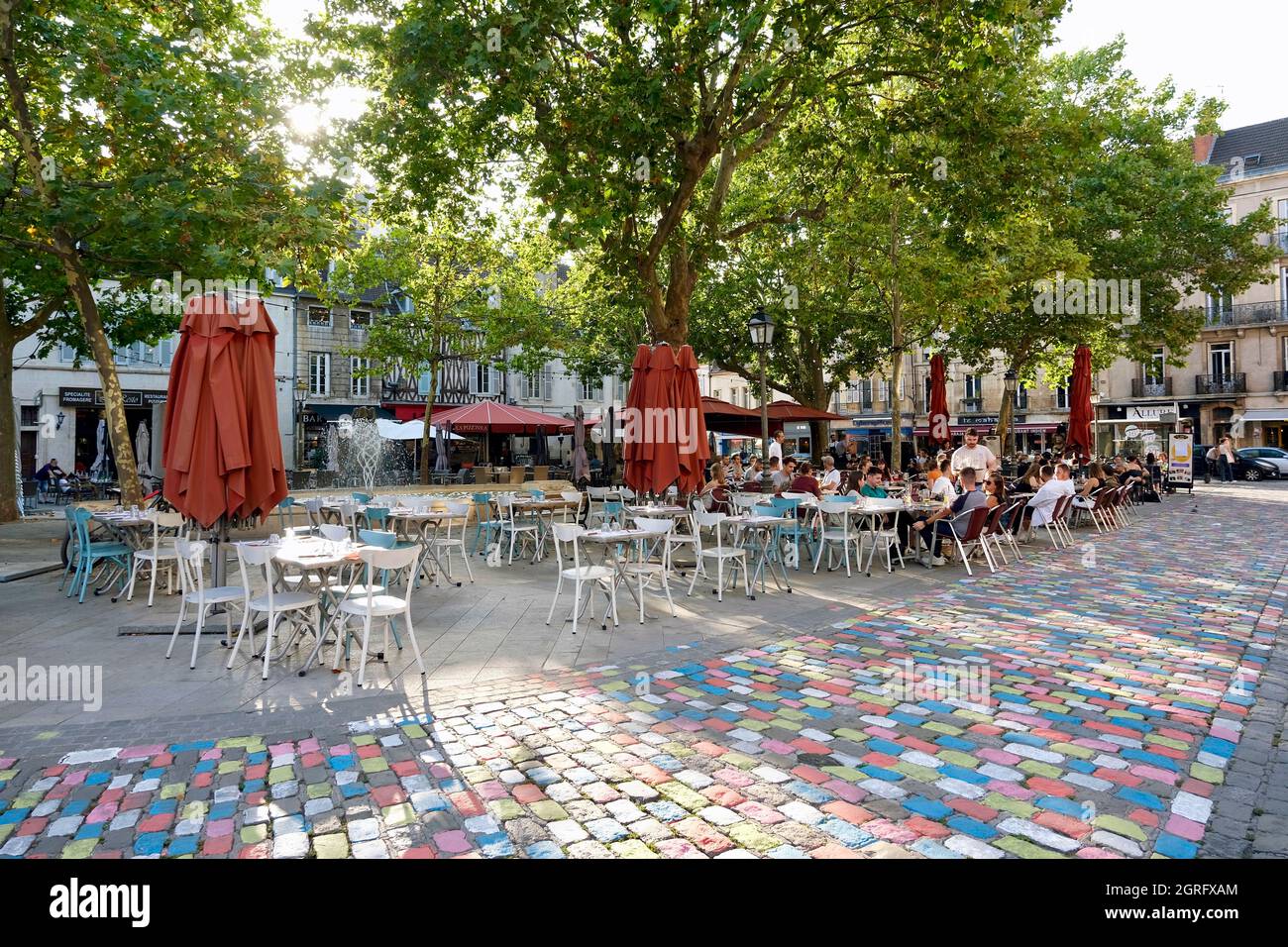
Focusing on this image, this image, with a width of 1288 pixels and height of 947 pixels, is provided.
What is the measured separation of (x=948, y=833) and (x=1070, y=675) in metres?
Answer: 2.71

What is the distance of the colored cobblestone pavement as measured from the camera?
304 centimetres

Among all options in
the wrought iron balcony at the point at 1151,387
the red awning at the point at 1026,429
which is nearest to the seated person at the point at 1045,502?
the red awning at the point at 1026,429

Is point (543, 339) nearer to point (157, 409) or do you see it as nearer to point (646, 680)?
point (157, 409)

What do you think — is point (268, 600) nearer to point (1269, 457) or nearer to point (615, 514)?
point (615, 514)

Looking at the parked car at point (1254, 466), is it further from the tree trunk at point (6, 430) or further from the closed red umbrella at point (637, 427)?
the tree trunk at point (6, 430)

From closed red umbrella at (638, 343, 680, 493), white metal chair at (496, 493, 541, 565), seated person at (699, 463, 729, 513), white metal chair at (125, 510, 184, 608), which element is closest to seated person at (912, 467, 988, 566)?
seated person at (699, 463, 729, 513)

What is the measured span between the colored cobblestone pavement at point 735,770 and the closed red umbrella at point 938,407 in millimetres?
12583

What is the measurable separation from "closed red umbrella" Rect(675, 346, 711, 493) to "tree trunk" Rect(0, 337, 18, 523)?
13.2 meters

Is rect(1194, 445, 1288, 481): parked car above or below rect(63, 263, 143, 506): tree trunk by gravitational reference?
below

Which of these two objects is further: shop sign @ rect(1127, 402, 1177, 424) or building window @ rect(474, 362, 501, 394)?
building window @ rect(474, 362, 501, 394)

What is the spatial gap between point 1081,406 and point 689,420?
44.5 feet

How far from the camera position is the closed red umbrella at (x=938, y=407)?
18.1m

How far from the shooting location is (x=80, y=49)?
29.8 ft

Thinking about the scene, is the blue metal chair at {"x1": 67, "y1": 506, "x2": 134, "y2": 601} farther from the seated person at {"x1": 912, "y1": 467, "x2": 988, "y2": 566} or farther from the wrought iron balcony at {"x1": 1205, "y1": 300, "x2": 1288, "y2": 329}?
the wrought iron balcony at {"x1": 1205, "y1": 300, "x2": 1288, "y2": 329}
